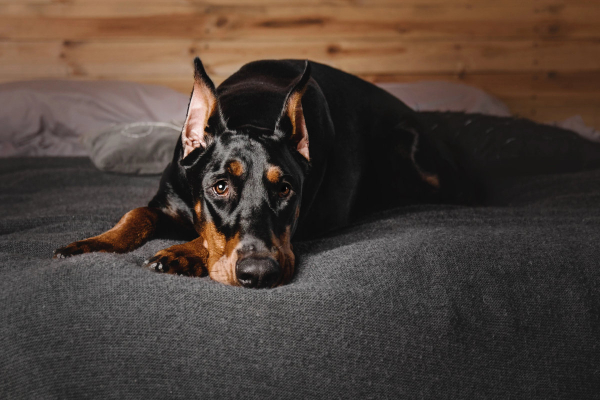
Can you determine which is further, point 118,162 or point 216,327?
point 118,162

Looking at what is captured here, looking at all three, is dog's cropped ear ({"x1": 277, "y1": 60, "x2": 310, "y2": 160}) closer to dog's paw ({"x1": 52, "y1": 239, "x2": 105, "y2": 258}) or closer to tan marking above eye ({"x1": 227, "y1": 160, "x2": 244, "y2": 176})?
tan marking above eye ({"x1": 227, "y1": 160, "x2": 244, "y2": 176})

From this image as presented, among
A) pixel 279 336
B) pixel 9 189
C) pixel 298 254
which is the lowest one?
pixel 9 189

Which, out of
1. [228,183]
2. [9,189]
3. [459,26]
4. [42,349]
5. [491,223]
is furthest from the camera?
[459,26]

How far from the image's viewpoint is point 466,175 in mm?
2508

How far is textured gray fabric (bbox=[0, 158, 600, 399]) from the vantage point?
0.99 metres

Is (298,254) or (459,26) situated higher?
(459,26)

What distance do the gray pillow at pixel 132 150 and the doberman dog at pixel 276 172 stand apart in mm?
717

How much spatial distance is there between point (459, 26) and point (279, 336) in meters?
3.86

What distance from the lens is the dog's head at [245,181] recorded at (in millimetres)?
1263

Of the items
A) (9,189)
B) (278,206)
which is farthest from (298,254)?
(9,189)

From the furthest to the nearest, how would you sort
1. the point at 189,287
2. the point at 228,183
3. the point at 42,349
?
1. the point at 228,183
2. the point at 189,287
3. the point at 42,349

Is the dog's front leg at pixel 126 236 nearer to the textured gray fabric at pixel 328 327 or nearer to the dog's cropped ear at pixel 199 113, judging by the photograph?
the textured gray fabric at pixel 328 327

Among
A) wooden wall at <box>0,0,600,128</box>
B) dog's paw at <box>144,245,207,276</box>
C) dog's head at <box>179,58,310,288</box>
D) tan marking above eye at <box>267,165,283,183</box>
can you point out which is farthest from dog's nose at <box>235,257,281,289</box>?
wooden wall at <box>0,0,600,128</box>

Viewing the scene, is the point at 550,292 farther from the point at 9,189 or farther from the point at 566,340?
the point at 9,189
